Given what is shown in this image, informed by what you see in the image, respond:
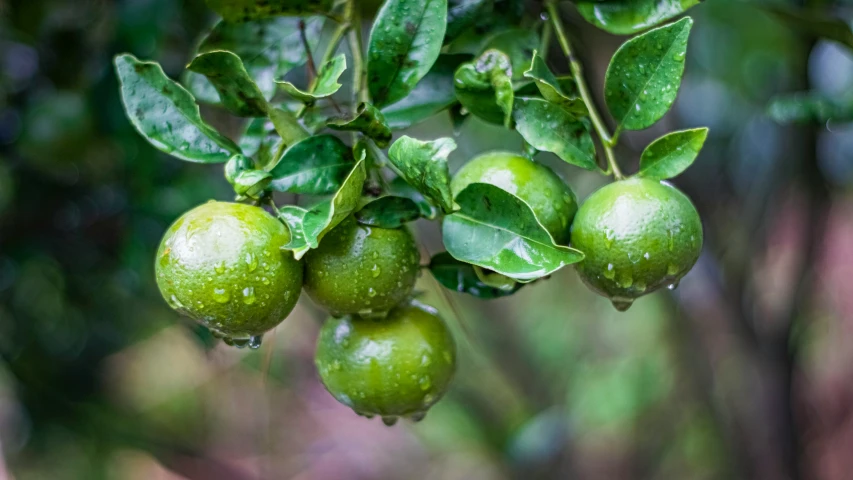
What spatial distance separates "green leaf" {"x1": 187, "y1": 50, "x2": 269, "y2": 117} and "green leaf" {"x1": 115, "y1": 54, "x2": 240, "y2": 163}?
0.13 feet

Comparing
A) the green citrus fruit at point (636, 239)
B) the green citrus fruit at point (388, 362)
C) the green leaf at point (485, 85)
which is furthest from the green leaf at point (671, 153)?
the green citrus fruit at point (388, 362)

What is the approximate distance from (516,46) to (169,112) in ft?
1.00

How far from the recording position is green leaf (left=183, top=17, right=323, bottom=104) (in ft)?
2.20

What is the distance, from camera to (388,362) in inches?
23.1

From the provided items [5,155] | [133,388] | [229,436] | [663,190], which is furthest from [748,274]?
[229,436]

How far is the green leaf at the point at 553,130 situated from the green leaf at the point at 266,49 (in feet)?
0.83

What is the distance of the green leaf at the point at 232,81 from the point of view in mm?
499

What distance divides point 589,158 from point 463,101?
0.11m

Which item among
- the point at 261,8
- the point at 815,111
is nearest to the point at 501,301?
the point at 815,111

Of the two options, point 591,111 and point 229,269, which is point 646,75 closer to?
point 591,111

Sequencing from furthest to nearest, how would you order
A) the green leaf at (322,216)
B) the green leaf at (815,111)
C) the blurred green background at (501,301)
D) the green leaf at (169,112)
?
1. the blurred green background at (501,301)
2. the green leaf at (815,111)
3. the green leaf at (169,112)
4. the green leaf at (322,216)

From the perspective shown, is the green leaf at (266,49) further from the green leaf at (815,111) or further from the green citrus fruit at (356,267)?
the green leaf at (815,111)

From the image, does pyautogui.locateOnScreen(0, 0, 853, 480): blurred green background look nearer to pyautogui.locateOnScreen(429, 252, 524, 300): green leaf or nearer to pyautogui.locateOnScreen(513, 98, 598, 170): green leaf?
pyautogui.locateOnScreen(429, 252, 524, 300): green leaf

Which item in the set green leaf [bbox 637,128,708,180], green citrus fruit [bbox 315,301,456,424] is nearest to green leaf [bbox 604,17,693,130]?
green leaf [bbox 637,128,708,180]
